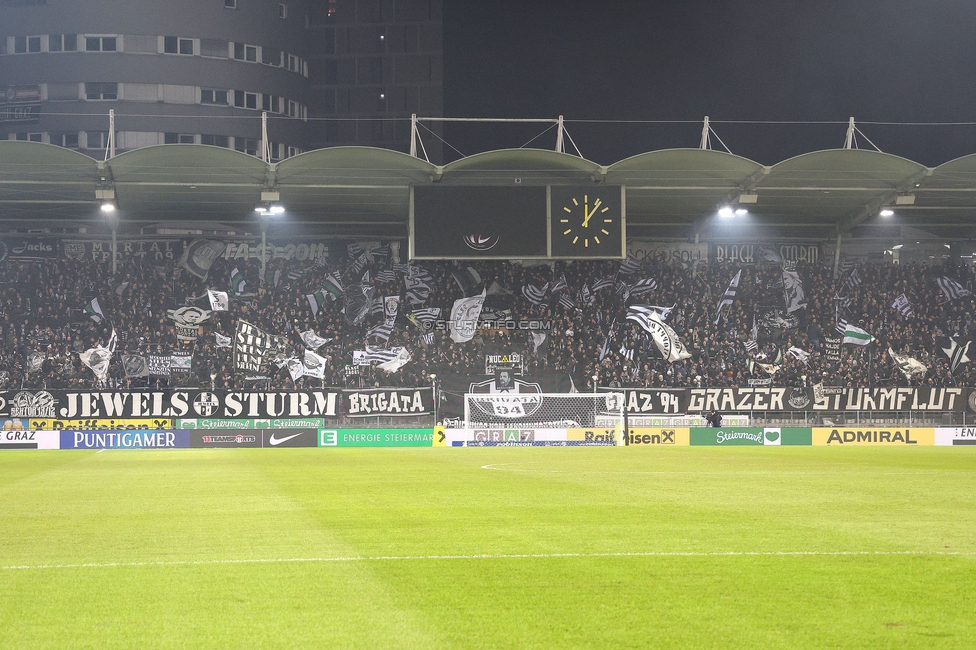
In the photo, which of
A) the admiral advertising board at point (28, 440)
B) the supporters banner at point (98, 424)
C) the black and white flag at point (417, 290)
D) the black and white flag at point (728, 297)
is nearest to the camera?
the admiral advertising board at point (28, 440)

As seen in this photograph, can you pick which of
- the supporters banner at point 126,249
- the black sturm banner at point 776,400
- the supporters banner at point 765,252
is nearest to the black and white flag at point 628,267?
the supporters banner at point 765,252

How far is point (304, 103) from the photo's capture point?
269ft

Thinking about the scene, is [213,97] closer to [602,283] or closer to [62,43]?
[62,43]

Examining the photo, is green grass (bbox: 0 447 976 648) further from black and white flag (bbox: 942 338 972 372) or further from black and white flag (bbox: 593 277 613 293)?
black and white flag (bbox: 593 277 613 293)

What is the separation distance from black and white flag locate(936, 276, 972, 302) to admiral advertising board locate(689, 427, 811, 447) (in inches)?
573

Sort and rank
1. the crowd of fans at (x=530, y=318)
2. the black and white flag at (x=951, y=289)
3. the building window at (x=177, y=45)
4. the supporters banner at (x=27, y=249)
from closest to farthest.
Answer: the crowd of fans at (x=530, y=318), the supporters banner at (x=27, y=249), the black and white flag at (x=951, y=289), the building window at (x=177, y=45)

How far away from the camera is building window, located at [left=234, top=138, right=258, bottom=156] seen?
72.9 metres

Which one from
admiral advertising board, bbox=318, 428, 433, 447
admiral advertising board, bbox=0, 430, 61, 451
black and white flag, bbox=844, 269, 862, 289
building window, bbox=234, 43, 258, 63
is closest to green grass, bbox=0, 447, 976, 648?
admiral advertising board, bbox=0, 430, 61, 451

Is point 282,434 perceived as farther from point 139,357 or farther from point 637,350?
point 637,350

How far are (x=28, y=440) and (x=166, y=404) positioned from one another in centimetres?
518

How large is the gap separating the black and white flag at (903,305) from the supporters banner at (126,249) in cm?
3447

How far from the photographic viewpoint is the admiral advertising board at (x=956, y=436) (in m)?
41.0

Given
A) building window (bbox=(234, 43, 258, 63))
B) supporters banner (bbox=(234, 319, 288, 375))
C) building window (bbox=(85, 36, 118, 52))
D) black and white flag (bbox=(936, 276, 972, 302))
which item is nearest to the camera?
supporters banner (bbox=(234, 319, 288, 375))

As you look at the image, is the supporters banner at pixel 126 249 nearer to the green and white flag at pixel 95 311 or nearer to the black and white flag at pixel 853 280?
the green and white flag at pixel 95 311
